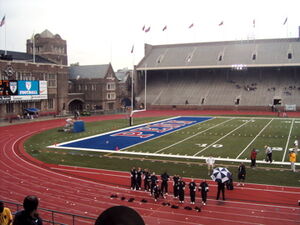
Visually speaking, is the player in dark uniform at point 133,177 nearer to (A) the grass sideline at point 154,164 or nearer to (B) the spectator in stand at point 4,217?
(A) the grass sideline at point 154,164

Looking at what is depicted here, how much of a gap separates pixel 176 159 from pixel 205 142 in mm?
6479

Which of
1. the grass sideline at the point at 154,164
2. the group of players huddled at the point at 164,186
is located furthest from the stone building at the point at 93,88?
the group of players huddled at the point at 164,186

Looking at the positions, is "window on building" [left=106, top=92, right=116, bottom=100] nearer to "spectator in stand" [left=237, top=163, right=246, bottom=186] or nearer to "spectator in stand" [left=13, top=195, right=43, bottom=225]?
"spectator in stand" [left=237, top=163, right=246, bottom=186]

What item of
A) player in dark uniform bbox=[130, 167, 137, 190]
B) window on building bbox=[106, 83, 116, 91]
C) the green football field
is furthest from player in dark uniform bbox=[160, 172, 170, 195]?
window on building bbox=[106, 83, 116, 91]

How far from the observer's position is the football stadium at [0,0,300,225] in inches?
543

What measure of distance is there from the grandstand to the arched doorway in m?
12.6

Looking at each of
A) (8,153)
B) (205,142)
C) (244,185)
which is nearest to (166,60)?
(205,142)

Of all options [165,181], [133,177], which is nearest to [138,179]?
[133,177]

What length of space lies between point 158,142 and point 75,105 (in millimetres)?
38875

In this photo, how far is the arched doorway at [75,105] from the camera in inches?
2488

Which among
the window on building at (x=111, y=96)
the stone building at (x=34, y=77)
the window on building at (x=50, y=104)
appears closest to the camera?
the stone building at (x=34, y=77)

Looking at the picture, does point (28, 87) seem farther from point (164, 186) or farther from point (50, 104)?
point (164, 186)

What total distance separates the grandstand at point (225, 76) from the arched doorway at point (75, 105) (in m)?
12.6

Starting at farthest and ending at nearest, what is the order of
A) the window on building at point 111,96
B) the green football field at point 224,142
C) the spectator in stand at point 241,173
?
1. the window on building at point 111,96
2. the green football field at point 224,142
3. the spectator in stand at point 241,173
